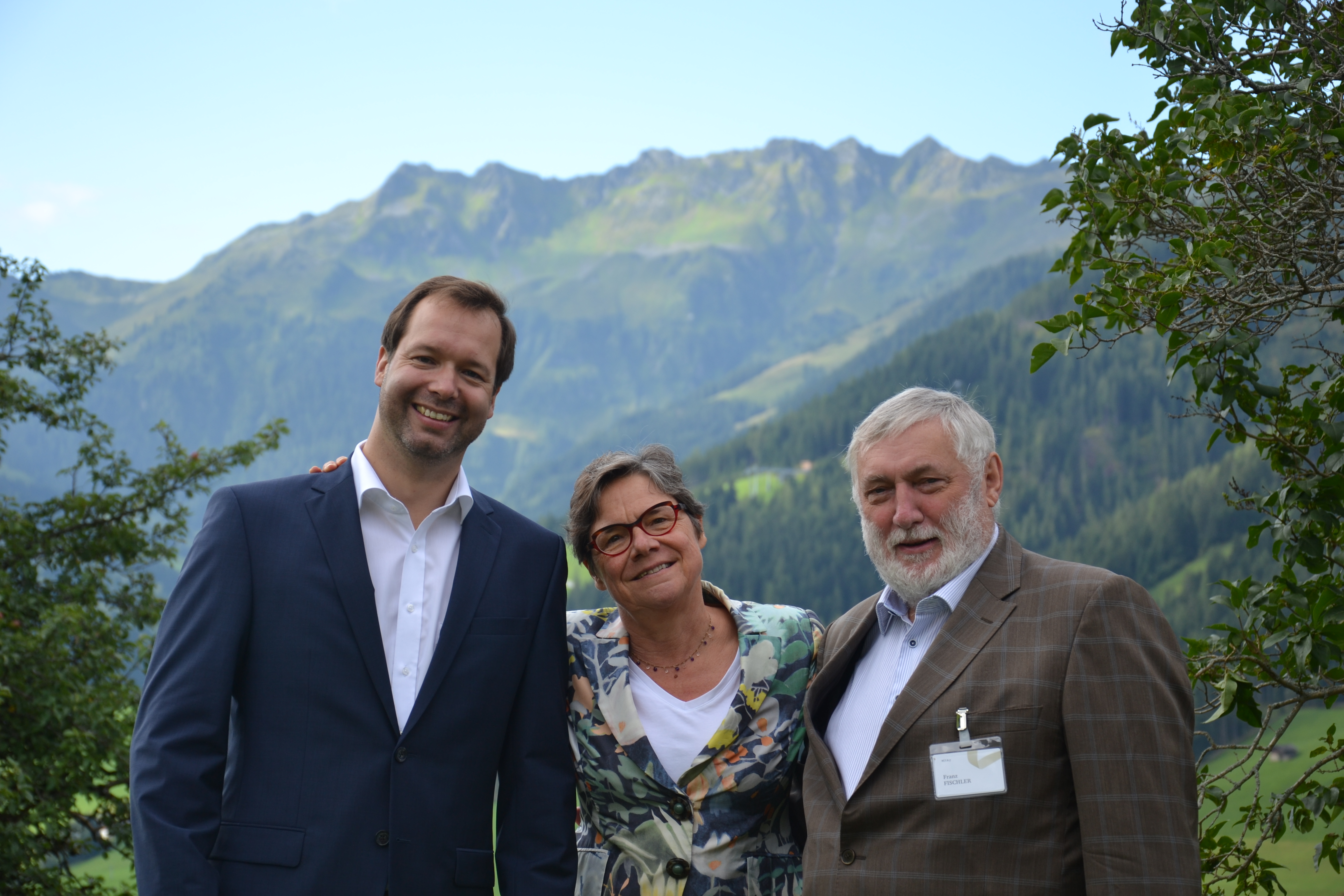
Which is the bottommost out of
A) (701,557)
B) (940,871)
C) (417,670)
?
(940,871)

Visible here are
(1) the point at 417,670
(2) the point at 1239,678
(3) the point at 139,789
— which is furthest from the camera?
(2) the point at 1239,678

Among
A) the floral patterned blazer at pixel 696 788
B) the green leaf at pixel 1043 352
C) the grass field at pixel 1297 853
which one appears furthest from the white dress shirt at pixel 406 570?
the grass field at pixel 1297 853

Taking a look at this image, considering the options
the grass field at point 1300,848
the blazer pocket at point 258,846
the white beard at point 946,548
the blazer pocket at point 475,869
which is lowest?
the grass field at point 1300,848

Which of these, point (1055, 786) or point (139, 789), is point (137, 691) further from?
point (1055, 786)

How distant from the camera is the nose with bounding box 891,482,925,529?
387cm

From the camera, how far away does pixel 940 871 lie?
3.41 meters

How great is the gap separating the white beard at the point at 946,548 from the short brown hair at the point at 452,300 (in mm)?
1636

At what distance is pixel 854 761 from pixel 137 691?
1007cm

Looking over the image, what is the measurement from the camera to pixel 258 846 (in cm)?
349

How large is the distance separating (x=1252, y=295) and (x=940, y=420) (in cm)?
192

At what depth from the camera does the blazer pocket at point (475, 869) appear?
3715 millimetres

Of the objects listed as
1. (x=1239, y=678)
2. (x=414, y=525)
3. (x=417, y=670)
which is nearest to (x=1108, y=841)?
(x=1239, y=678)

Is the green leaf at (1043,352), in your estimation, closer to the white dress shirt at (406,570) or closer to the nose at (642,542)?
the nose at (642,542)

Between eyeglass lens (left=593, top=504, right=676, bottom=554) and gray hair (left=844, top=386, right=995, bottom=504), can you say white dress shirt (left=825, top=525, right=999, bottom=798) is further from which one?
eyeglass lens (left=593, top=504, right=676, bottom=554)
